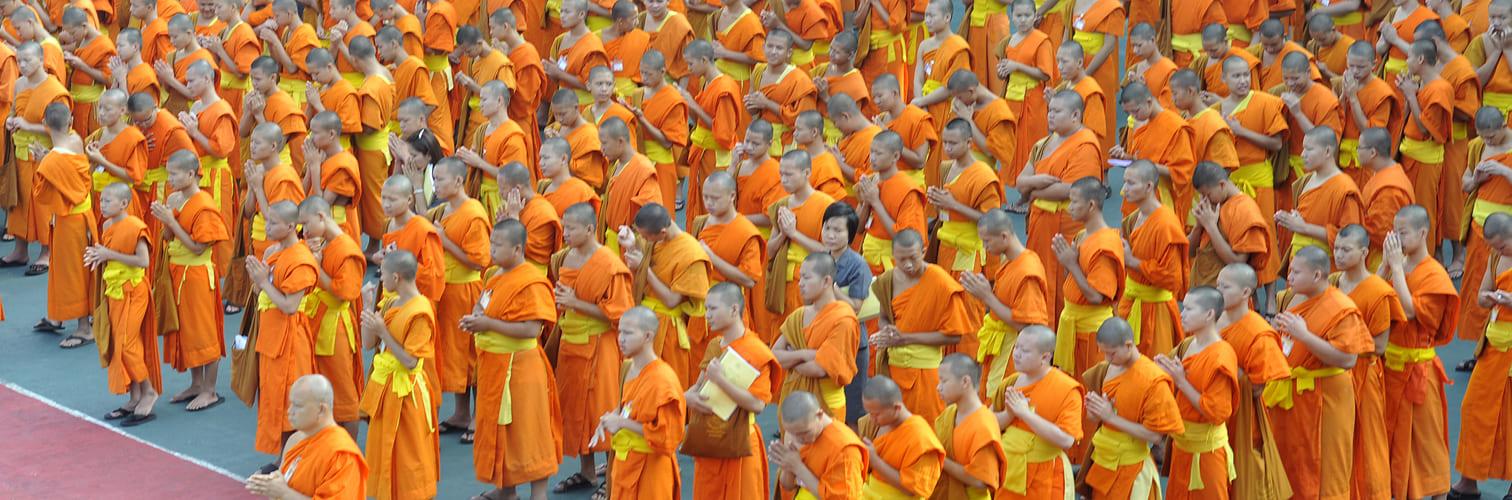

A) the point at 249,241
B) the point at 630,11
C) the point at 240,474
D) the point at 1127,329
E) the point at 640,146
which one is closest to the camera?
the point at 1127,329

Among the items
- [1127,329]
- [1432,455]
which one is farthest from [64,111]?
[1432,455]

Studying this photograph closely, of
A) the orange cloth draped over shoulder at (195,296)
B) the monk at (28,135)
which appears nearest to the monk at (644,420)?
the orange cloth draped over shoulder at (195,296)

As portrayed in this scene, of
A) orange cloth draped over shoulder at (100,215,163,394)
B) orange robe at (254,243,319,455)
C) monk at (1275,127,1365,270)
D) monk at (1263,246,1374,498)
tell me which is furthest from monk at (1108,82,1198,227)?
orange cloth draped over shoulder at (100,215,163,394)

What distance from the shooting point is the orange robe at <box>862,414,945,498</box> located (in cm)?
833

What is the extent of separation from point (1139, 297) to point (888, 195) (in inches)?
66.7

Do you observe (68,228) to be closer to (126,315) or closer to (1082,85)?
(126,315)

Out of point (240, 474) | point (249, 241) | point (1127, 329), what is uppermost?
point (1127, 329)

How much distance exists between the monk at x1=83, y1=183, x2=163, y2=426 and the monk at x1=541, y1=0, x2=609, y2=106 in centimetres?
380

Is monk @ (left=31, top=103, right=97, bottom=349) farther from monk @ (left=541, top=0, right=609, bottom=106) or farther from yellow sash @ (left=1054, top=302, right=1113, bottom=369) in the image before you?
yellow sash @ (left=1054, top=302, right=1113, bottom=369)

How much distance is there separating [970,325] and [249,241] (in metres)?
4.96

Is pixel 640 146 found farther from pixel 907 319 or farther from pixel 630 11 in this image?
pixel 907 319

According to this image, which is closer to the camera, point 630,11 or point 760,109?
Result: point 760,109

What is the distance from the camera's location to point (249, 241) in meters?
12.6

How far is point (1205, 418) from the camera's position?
9188 mm
